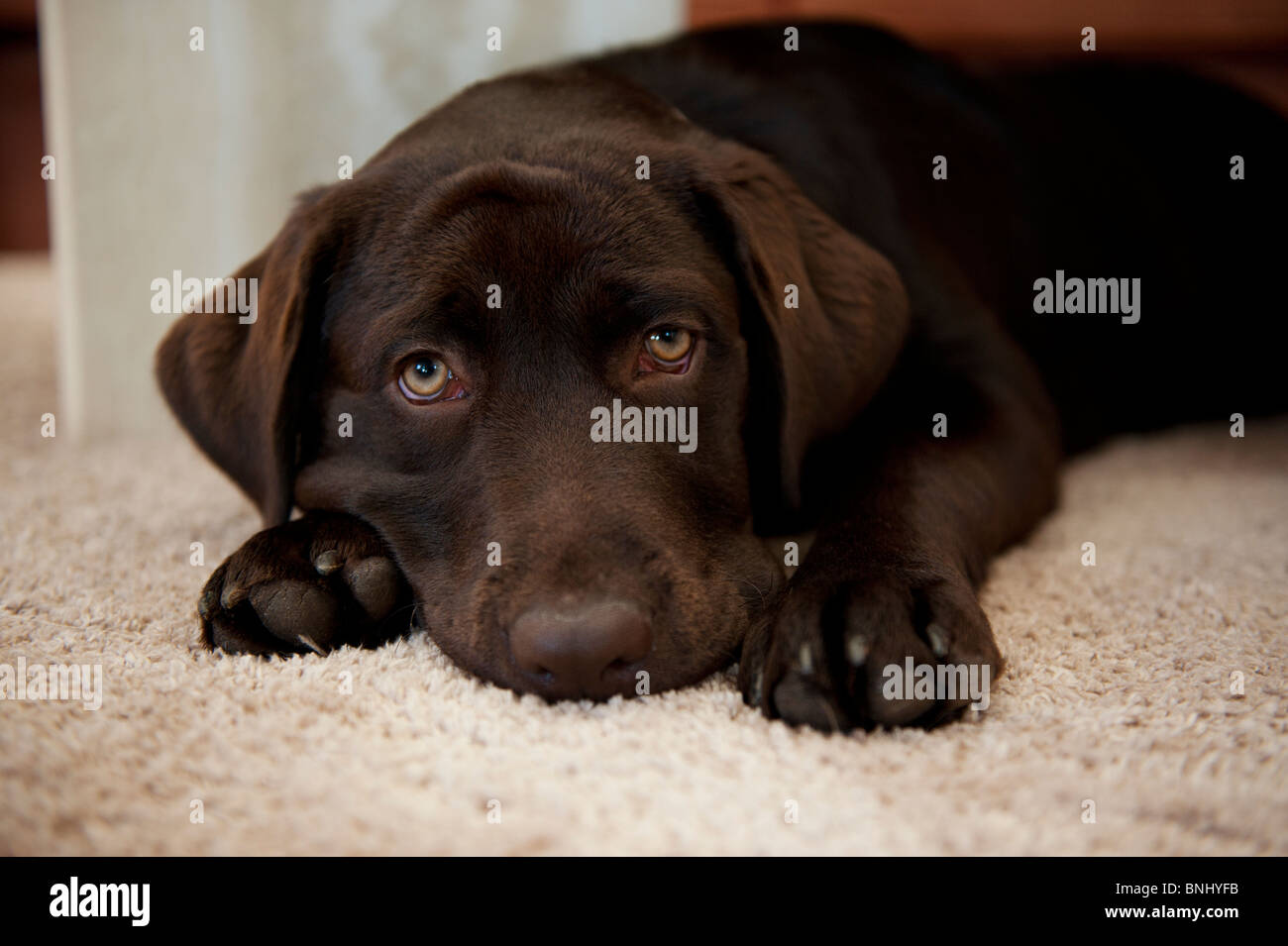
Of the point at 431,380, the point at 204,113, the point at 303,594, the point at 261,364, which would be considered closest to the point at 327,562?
the point at 303,594

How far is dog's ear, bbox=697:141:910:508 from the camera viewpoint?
2.06m

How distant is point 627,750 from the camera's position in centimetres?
144

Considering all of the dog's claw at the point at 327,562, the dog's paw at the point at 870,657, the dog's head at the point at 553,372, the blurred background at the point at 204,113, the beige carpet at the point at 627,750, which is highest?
the blurred background at the point at 204,113

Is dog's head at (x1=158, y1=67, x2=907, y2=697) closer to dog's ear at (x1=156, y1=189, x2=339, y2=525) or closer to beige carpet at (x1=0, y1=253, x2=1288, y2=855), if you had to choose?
dog's ear at (x1=156, y1=189, x2=339, y2=525)

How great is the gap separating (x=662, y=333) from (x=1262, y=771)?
116cm

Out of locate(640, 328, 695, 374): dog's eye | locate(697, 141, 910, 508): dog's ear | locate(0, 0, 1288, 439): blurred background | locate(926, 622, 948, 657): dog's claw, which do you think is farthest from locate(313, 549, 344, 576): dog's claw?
locate(0, 0, 1288, 439): blurred background

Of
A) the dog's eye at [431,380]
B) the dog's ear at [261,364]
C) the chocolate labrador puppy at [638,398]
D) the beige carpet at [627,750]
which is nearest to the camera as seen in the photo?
the beige carpet at [627,750]

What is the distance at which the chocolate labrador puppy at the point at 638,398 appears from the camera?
1.63m

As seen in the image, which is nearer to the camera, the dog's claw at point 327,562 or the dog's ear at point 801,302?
the dog's claw at point 327,562

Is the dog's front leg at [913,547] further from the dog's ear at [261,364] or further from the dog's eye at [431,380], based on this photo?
the dog's ear at [261,364]

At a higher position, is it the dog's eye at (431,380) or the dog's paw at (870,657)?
the dog's eye at (431,380)

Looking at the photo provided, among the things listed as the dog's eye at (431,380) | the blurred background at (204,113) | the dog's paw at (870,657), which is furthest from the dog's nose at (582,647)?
the blurred background at (204,113)

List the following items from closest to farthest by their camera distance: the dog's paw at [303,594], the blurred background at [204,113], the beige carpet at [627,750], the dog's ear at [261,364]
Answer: the beige carpet at [627,750] → the dog's paw at [303,594] → the dog's ear at [261,364] → the blurred background at [204,113]

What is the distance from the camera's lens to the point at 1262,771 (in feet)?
4.53
